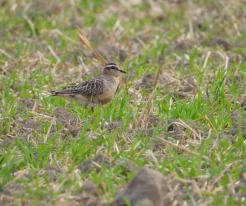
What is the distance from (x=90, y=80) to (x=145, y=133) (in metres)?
1.89

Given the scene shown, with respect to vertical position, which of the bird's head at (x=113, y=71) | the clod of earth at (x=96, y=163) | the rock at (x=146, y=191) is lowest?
the clod of earth at (x=96, y=163)

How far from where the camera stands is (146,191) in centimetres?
723

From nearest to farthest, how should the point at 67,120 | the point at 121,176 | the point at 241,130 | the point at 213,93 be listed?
the point at 121,176, the point at 241,130, the point at 67,120, the point at 213,93

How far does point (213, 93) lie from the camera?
10.5 m

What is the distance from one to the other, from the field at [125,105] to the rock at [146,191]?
4cm

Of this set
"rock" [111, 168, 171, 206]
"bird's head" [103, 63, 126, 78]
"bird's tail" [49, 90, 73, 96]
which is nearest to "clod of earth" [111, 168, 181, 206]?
"rock" [111, 168, 171, 206]

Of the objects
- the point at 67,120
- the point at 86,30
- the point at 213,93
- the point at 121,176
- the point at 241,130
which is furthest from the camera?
the point at 86,30

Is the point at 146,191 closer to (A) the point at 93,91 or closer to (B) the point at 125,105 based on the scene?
(B) the point at 125,105

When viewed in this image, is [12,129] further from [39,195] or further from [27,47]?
[27,47]

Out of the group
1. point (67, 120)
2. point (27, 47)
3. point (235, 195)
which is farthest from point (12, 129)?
point (27, 47)

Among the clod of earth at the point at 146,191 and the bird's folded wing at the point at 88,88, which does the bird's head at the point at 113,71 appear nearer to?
the bird's folded wing at the point at 88,88

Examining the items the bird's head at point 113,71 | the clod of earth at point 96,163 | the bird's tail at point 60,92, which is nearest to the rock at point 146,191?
the clod of earth at point 96,163

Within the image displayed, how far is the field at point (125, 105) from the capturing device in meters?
7.84

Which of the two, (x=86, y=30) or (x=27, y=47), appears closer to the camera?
(x=27, y=47)
